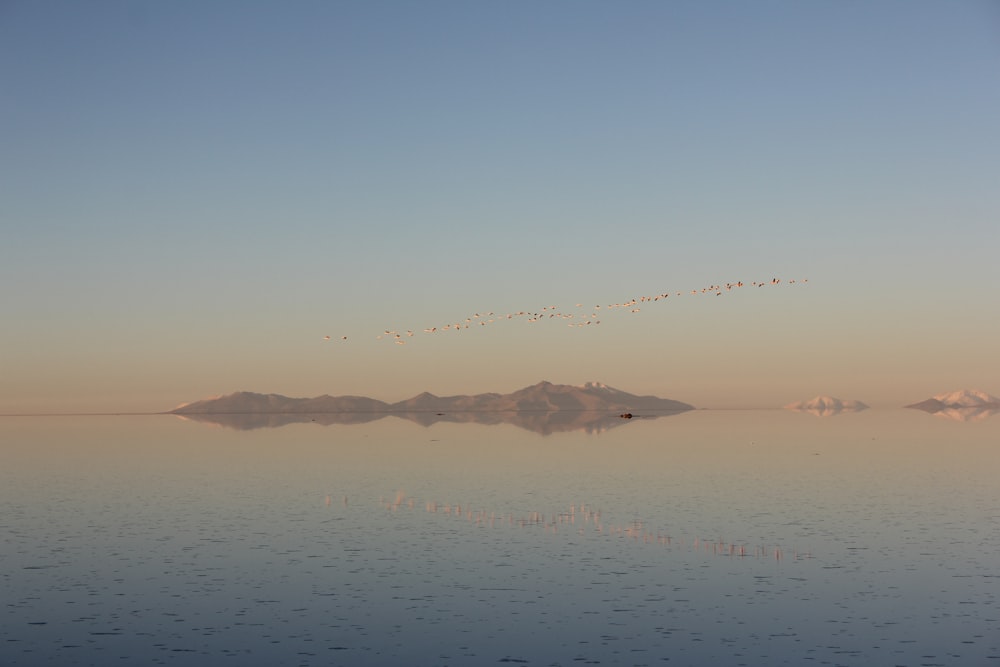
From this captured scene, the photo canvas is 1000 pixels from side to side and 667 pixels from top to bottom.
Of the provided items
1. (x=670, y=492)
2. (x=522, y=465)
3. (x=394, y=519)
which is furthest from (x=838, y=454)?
(x=394, y=519)

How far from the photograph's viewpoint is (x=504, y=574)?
62.4 meters

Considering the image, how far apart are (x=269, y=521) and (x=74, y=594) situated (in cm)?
3219

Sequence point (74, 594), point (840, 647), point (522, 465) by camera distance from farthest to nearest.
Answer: point (522, 465)
point (74, 594)
point (840, 647)

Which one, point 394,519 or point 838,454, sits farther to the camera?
point 838,454

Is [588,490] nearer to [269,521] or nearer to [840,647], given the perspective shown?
[269,521]

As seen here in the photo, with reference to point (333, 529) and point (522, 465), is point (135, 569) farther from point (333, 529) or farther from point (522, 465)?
point (522, 465)

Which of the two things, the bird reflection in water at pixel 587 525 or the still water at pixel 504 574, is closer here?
the still water at pixel 504 574

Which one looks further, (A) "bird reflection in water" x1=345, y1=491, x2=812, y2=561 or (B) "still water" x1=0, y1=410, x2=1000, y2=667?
(A) "bird reflection in water" x1=345, y1=491, x2=812, y2=561

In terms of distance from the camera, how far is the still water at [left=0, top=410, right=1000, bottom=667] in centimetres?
4559

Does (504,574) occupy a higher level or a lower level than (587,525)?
lower

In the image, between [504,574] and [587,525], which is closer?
[504,574]

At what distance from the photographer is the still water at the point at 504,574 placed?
45594 mm

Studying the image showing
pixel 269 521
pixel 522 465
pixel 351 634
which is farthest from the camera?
pixel 522 465

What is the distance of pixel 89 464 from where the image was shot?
174 meters
